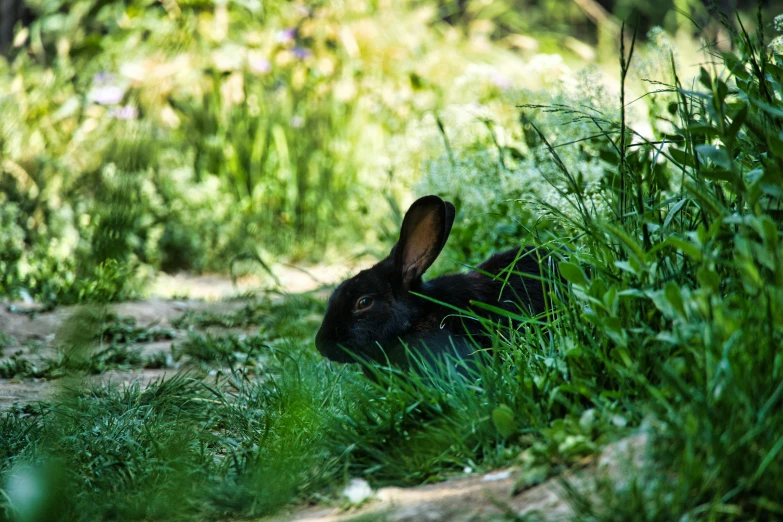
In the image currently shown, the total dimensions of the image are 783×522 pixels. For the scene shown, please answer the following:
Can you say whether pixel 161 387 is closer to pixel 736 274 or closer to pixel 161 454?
pixel 161 454

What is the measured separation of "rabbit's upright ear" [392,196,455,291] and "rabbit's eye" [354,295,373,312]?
0.15 m

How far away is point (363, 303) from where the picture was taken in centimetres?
328

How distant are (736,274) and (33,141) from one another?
18.8 feet

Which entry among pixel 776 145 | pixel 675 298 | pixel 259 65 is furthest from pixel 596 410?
pixel 259 65

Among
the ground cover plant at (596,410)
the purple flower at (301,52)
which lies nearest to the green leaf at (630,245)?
the ground cover plant at (596,410)

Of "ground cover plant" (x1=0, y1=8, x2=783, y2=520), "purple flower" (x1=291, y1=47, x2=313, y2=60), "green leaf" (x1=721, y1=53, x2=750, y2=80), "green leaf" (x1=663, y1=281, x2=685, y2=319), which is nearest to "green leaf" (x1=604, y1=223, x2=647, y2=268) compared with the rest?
"ground cover plant" (x1=0, y1=8, x2=783, y2=520)

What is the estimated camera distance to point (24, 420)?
279 cm

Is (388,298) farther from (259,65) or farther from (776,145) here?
(259,65)

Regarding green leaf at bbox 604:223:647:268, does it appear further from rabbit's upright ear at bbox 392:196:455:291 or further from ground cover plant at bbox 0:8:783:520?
rabbit's upright ear at bbox 392:196:455:291

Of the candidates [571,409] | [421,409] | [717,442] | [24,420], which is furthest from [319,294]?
[717,442]

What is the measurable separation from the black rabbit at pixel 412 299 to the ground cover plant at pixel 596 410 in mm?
274

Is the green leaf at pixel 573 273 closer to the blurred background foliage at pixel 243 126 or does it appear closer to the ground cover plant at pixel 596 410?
the ground cover plant at pixel 596 410

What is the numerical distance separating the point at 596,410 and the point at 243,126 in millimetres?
5425

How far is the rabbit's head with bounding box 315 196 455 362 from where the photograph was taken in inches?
126
